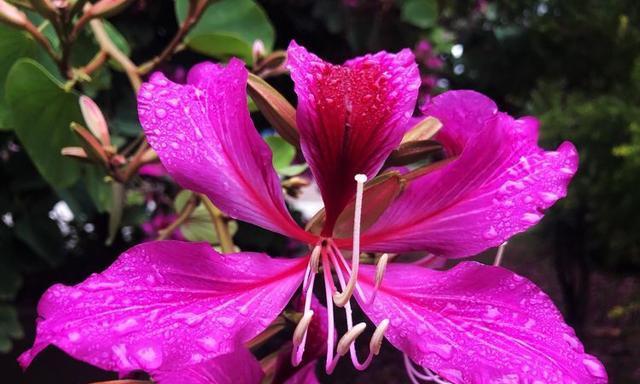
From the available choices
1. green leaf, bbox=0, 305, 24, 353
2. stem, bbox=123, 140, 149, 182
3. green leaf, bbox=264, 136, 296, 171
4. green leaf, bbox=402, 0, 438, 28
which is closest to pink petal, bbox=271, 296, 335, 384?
stem, bbox=123, 140, 149, 182

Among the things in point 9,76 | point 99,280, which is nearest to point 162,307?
point 99,280

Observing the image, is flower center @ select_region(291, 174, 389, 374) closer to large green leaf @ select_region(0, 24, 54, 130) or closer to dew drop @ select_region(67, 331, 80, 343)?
dew drop @ select_region(67, 331, 80, 343)

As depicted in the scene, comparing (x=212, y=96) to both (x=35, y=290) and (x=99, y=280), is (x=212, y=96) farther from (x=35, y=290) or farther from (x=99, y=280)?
(x=35, y=290)

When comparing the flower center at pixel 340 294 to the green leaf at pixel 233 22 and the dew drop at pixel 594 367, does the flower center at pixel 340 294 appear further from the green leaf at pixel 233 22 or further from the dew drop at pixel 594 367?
the green leaf at pixel 233 22

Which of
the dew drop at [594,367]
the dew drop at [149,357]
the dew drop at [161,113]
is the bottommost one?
the dew drop at [594,367]

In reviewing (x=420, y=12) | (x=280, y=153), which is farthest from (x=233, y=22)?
(x=420, y=12)

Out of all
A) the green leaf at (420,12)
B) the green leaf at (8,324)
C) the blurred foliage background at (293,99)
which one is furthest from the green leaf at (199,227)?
the green leaf at (420,12)

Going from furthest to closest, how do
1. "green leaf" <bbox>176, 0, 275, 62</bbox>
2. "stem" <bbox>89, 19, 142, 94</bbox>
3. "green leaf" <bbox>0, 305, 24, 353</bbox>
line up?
1. "green leaf" <bbox>0, 305, 24, 353</bbox>
2. "green leaf" <bbox>176, 0, 275, 62</bbox>
3. "stem" <bbox>89, 19, 142, 94</bbox>
